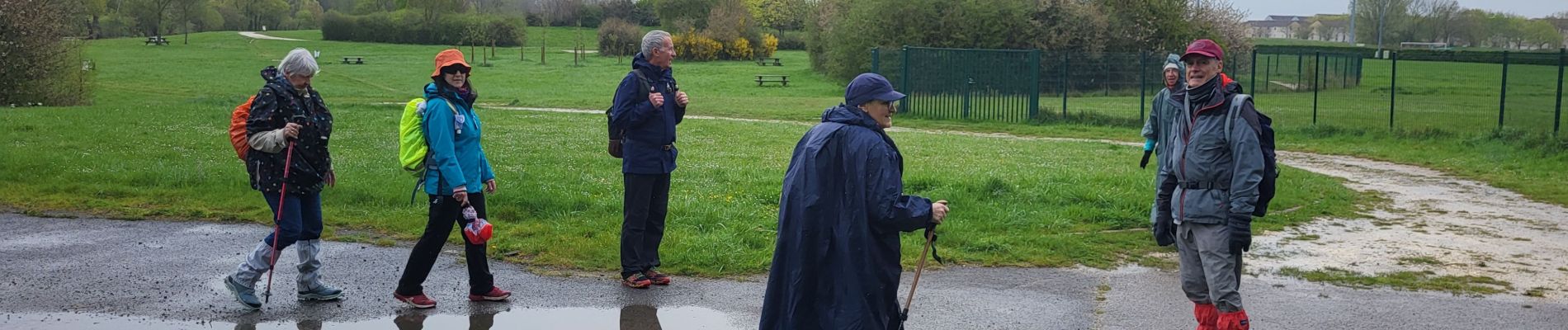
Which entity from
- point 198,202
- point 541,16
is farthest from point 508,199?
point 541,16

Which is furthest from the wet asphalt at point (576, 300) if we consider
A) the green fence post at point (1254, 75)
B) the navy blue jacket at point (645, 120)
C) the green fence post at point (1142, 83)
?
the green fence post at point (1254, 75)

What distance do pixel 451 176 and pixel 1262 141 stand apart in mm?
3845

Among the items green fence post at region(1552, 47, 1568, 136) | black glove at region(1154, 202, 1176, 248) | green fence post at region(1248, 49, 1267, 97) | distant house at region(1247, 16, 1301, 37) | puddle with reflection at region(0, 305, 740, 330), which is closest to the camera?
black glove at region(1154, 202, 1176, 248)

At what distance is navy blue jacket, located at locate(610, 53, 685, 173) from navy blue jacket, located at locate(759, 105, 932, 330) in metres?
2.43

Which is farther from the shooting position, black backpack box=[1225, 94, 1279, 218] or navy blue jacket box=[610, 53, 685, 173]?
navy blue jacket box=[610, 53, 685, 173]

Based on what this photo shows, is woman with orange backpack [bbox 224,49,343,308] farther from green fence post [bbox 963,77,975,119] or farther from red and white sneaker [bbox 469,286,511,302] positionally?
green fence post [bbox 963,77,975,119]

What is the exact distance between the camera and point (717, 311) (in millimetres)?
6891

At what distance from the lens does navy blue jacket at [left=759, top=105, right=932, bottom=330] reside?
4699 millimetres

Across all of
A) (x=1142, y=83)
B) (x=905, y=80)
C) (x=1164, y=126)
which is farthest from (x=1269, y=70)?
(x=1164, y=126)

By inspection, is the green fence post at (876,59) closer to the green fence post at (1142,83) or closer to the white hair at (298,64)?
the green fence post at (1142,83)

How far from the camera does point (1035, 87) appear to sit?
24000 mm

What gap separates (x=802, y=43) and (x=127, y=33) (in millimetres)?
40578

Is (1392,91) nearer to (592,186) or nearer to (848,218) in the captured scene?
(592,186)

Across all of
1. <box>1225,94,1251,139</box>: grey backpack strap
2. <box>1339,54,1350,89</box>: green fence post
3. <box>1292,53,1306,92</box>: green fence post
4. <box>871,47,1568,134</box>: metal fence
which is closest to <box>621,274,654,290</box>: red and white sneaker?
<box>1225,94,1251,139</box>: grey backpack strap
